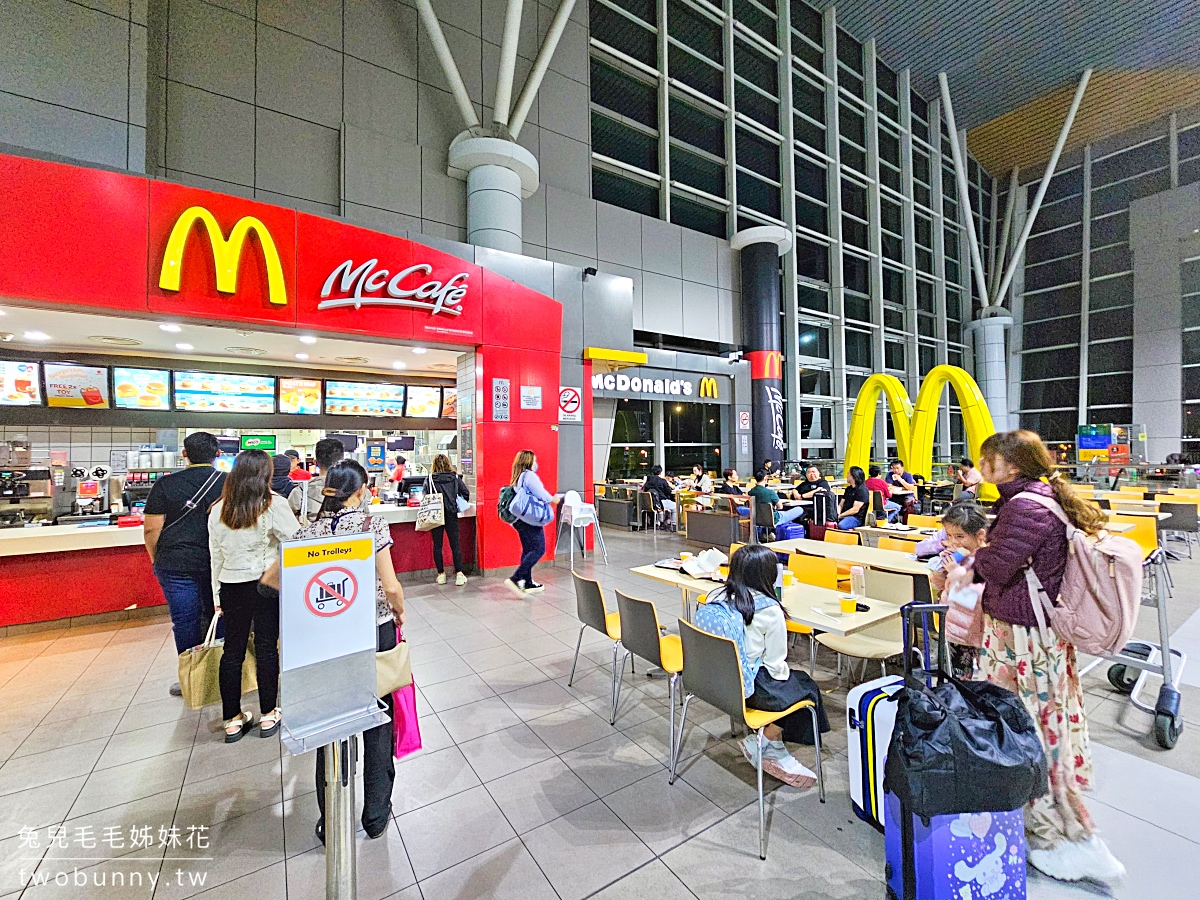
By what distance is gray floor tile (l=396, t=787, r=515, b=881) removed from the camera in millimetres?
2029

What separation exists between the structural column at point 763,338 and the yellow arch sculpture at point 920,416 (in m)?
2.10

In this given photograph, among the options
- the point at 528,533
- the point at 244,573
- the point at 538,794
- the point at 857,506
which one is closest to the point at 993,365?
the point at 857,506

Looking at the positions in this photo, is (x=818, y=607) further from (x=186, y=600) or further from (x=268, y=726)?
(x=186, y=600)

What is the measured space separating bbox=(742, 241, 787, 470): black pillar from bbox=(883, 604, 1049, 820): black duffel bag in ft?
40.1

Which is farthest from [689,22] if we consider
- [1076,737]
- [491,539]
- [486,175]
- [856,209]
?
[1076,737]

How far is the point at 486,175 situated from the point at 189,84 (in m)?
3.92

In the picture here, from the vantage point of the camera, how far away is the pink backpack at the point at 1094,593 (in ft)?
6.00

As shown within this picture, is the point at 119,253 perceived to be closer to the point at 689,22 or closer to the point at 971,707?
the point at 971,707

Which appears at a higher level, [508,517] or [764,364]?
[764,364]

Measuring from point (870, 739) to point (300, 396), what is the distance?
7414mm

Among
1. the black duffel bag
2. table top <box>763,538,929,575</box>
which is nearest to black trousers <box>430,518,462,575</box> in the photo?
table top <box>763,538,929,575</box>

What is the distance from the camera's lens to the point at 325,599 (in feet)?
4.29

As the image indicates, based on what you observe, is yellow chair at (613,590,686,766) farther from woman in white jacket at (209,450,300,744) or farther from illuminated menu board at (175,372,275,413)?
illuminated menu board at (175,372,275,413)

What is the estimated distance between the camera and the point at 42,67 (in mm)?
4848
